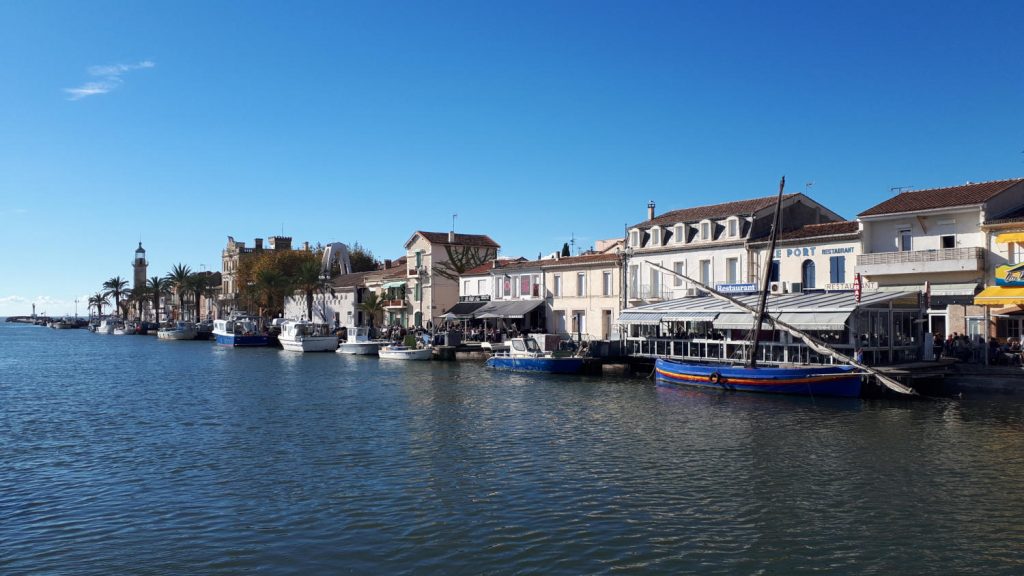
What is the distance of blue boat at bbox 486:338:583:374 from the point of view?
4625 cm

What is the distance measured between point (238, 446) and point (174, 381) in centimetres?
2362

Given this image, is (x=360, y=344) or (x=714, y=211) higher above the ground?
(x=714, y=211)

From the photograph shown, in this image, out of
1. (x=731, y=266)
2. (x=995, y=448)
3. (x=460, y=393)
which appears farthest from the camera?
(x=731, y=266)

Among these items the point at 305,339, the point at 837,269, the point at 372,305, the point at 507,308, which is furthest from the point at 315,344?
the point at 837,269

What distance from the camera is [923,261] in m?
38.9

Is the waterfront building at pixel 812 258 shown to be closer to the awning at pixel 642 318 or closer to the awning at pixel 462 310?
the awning at pixel 642 318

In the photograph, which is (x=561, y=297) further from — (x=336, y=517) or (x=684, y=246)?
(x=336, y=517)

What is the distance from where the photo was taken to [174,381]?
43906 mm

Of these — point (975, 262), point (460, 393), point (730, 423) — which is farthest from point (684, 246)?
point (730, 423)

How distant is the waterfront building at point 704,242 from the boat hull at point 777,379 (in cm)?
1055

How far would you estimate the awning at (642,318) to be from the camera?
143 feet

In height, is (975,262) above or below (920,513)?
above

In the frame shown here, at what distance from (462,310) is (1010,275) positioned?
142 feet

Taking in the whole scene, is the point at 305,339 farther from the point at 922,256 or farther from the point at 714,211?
the point at 922,256
